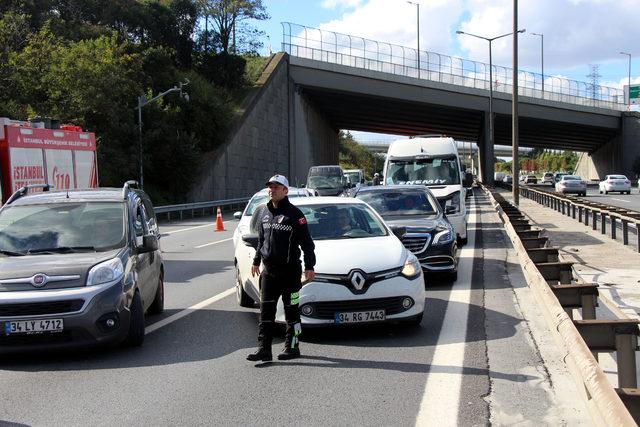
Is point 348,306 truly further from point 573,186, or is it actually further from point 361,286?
point 573,186

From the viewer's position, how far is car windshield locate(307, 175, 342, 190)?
3828 centimetres

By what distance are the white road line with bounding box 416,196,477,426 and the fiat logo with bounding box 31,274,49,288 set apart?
11.8ft

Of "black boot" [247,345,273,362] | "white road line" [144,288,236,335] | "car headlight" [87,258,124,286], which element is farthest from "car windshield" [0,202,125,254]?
"black boot" [247,345,273,362]

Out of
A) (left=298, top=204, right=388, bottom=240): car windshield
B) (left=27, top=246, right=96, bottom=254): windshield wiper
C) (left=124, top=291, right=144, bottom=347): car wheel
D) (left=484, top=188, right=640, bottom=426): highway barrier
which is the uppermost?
(left=298, top=204, right=388, bottom=240): car windshield

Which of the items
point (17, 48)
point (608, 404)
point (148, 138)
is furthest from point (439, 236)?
point (17, 48)

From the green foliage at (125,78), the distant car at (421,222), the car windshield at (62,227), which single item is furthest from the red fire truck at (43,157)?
the green foliage at (125,78)

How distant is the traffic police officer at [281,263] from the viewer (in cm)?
671

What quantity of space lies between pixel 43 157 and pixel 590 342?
12.4 metres

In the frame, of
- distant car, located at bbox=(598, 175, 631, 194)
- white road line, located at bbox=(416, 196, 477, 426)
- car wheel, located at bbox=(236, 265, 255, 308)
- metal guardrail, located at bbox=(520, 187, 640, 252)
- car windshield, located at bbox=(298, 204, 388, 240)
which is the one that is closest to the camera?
white road line, located at bbox=(416, 196, 477, 426)

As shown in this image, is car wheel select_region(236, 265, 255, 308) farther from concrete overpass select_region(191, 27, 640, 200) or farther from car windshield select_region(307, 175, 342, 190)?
concrete overpass select_region(191, 27, 640, 200)

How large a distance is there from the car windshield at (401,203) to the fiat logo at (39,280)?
24.8 ft

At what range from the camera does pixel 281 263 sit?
6.70 metres

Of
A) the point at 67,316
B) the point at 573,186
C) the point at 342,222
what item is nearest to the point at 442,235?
the point at 342,222

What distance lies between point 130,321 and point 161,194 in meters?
34.6
